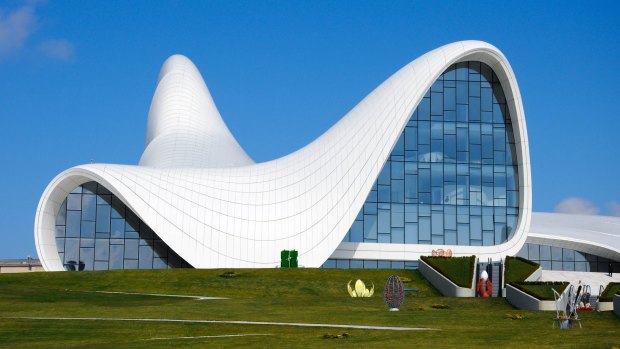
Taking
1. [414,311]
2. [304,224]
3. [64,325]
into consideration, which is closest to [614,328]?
[414,311]

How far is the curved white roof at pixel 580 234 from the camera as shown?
68.2m

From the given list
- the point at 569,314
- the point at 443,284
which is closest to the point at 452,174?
the point at 443,284

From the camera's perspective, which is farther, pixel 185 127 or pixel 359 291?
pixel 185 127

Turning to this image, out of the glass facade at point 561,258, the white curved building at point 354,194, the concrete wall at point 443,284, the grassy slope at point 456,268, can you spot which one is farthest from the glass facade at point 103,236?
the glass facade at point 561,258

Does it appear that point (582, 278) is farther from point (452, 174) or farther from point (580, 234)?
point (580, 234)

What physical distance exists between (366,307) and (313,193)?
21.3 meters

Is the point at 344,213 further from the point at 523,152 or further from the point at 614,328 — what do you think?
the point at 614,328

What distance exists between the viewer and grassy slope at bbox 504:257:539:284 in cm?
5052

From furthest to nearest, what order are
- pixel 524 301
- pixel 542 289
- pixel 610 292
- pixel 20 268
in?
pixel 20 268, pixel 542 289, pixel 610 292, pixel 524 301

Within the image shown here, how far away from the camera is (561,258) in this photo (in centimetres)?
6931

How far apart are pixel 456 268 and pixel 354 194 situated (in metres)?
11.2

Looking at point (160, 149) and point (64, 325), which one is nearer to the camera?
point (64, 325)

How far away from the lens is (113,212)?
5978cm

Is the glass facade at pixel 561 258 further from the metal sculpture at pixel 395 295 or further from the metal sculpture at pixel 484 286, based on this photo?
the metal sculpture at pixel 395 295
